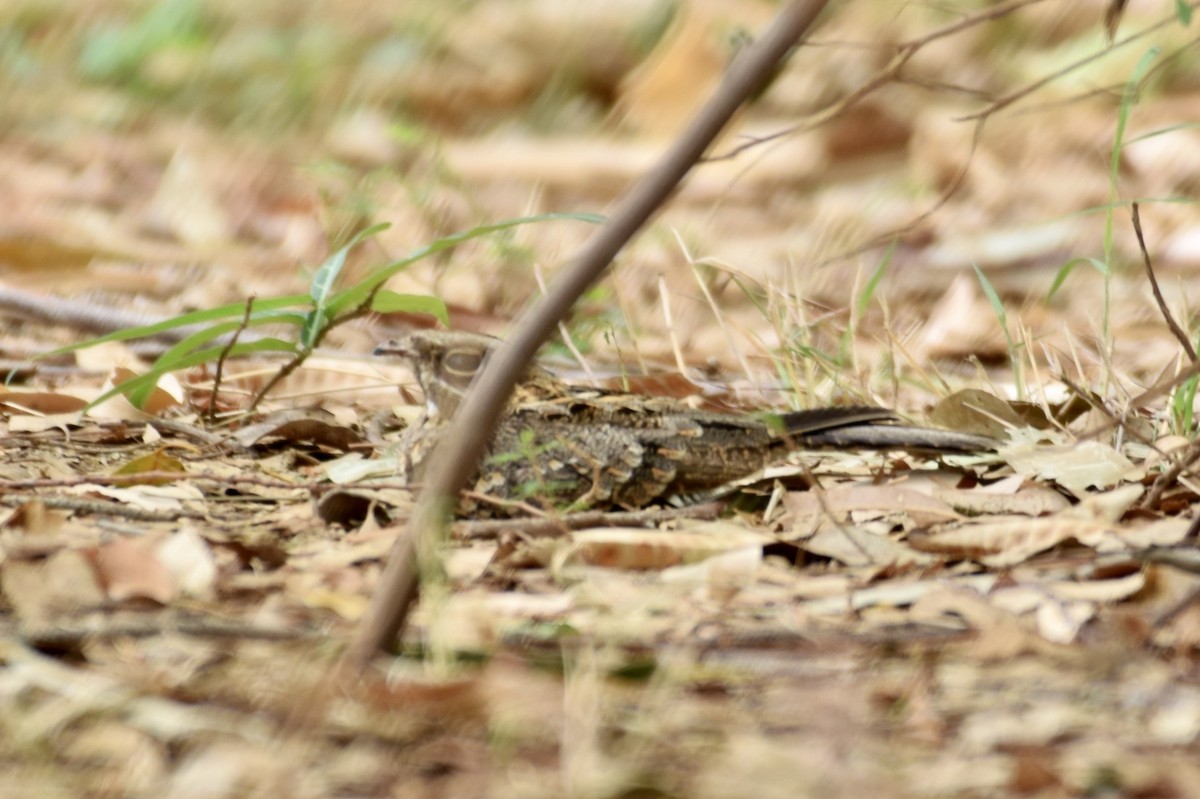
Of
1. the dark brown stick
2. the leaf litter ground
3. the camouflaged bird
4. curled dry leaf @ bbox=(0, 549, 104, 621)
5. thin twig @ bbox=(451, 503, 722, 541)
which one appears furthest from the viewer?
the camouflaged bird

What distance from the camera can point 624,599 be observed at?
177 cm

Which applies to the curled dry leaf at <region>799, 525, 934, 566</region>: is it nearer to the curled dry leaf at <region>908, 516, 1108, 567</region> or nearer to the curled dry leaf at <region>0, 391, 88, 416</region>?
the curled dry leaf at <region>908, 516, 1108, 567</region>

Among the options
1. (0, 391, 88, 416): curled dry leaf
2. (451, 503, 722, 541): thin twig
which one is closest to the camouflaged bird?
(451, 503, 722, 541): thin twig

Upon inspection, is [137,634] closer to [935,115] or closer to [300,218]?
[300,218]

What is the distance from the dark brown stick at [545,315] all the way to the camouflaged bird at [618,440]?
103cm

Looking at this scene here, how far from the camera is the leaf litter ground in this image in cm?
132

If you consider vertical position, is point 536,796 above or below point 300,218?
above

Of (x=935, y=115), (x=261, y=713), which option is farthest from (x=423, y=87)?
(x=261, y=713)

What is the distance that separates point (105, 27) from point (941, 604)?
6.24 meters

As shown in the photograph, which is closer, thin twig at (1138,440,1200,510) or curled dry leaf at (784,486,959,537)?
thin twig at (1138,440,1200,510)

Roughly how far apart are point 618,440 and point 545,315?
4.02ft

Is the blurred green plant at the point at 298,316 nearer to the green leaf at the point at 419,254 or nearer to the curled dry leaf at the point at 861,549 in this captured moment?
the green leaf at the point at 419,254

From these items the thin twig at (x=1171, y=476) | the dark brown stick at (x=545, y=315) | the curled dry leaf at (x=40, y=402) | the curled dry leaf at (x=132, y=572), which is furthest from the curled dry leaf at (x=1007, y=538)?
the curled dry leaf at (x=40, y=402)

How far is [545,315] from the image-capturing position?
125 cm
